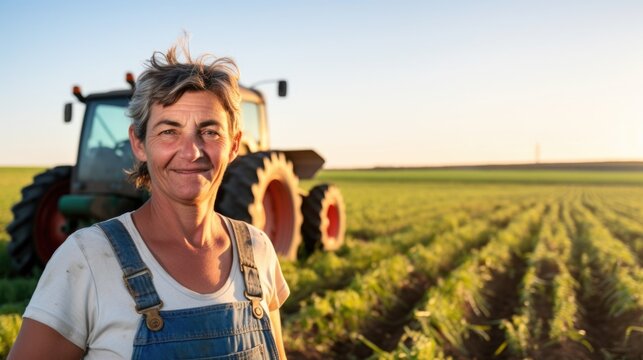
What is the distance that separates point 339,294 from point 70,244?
4885 millimetres

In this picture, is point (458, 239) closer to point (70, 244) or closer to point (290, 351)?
point (290, 351)

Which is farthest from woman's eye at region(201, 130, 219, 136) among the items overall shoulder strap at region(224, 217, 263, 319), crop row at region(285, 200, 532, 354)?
crop row at region(285, 200, 532, 354)

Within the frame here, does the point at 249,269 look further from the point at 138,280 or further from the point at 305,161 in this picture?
the point at 305,161

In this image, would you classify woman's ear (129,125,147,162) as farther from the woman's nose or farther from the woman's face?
the woman's nose

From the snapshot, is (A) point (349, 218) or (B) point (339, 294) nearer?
(B) point (339, 294)

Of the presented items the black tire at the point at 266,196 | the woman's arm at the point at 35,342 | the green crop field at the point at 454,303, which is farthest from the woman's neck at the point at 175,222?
the black tire at the point at 266,196

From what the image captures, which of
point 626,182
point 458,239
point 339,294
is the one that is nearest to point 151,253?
point 339,294

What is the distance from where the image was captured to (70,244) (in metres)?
1.63

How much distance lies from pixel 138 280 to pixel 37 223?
656 cm

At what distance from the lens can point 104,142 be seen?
720 centimetres

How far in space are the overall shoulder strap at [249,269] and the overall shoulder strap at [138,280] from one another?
0.92 feet

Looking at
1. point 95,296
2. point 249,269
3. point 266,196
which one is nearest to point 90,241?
point 95,296

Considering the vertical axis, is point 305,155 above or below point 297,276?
above

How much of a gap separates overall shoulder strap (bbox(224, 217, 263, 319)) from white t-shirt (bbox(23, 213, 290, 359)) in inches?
4.3
